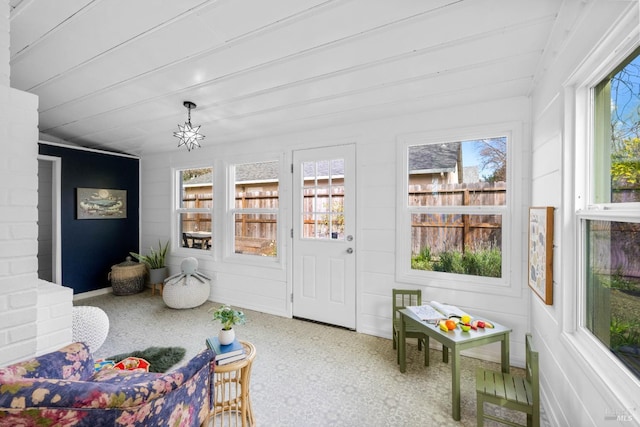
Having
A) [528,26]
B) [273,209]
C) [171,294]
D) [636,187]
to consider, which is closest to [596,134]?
[636,187]

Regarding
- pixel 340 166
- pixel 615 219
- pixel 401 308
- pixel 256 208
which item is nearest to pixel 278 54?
pixel 340 166

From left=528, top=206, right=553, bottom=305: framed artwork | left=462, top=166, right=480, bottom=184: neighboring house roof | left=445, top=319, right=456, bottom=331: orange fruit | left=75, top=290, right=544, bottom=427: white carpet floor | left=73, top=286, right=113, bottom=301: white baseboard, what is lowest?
left=75, top=290, right=544, bottom=427: white carpet floor

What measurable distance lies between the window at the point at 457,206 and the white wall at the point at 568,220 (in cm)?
42

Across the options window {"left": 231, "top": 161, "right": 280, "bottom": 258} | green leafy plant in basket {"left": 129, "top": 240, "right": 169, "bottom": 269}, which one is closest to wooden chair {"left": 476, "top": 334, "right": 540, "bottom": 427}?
window {"left": 231, "top": 161, "right": 280, "bottom": 258}

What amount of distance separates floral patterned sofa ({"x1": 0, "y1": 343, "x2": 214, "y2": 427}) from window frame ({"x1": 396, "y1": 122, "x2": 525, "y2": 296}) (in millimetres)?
2090

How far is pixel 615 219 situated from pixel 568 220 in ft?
1.16

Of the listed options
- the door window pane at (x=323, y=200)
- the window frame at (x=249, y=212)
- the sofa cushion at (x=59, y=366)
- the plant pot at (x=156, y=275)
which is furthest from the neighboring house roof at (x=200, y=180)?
the sofa cushion at (x=59, y=366)

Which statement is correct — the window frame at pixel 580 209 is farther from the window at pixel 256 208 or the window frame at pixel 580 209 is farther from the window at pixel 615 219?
the window at pixel 256 208

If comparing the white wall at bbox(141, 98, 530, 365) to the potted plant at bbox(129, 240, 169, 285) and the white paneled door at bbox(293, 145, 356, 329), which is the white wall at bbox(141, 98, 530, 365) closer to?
the white paneled door at bbox(293, 145, 356, 329)

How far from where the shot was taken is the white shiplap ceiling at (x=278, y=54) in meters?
1.56

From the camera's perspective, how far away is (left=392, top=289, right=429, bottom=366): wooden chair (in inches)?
93.4

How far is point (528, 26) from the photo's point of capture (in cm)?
157

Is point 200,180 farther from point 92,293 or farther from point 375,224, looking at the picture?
point 375,224

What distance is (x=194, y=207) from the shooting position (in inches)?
173
